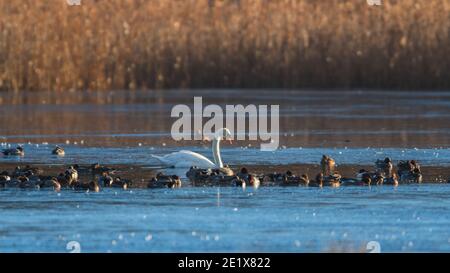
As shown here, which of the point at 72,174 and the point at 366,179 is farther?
the point at 72,174

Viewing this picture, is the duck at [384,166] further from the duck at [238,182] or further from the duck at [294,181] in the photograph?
the duck at [238,182]

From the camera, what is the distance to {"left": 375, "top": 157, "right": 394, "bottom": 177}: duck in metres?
14.6

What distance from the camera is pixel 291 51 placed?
29266mm

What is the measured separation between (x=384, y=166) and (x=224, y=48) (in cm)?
1477

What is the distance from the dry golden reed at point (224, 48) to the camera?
28469mm

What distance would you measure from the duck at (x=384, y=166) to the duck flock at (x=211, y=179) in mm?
83

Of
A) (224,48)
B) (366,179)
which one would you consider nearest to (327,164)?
(366,179)

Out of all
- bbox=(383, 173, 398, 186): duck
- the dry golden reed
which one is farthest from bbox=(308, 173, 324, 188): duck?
the dry golden reed

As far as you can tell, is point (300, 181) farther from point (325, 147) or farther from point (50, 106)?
point (50, 106)

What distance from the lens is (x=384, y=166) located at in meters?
14.9

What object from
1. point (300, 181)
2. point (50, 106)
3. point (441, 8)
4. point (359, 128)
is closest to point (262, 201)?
point (300, 181)

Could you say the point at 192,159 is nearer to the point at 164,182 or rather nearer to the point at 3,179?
the point at 164,182

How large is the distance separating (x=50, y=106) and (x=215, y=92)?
4528 millimetres

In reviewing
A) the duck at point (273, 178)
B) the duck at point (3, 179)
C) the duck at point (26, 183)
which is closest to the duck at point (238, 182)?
the duck at point (273, 178)
